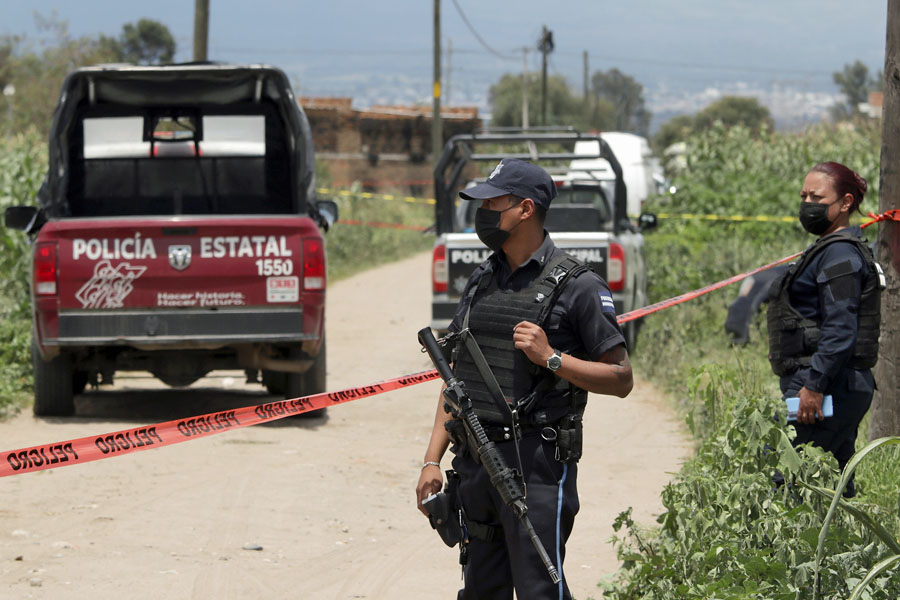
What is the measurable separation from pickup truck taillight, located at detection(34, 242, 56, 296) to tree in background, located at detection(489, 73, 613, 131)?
72.2 meters

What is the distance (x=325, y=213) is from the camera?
33.0ft

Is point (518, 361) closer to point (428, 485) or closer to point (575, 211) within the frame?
point (428, 485)

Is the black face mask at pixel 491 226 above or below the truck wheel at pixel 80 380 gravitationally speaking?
above

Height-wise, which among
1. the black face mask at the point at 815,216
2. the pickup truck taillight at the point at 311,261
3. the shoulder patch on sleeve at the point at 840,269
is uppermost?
the black face mask at the point at 815,216

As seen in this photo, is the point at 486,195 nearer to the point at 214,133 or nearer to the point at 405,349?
the point at 214,133

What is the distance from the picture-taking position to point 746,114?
352ft

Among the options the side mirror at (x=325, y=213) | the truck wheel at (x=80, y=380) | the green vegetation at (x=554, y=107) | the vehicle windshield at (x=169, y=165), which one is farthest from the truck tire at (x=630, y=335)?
the green vegetation at (x=554, y=107)

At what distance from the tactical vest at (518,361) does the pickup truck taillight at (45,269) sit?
5.33 m

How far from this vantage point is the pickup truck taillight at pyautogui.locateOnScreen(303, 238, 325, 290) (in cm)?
851

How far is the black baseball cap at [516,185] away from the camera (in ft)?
11.9

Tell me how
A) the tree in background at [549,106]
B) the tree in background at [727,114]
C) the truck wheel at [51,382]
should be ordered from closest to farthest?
the truck wheel at [51,382]
the tree in background at [549,106]
the tree in background at [727,114]

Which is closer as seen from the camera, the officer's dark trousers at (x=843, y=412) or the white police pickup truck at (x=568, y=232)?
the officer's dark trousers at (x=843, y=412)

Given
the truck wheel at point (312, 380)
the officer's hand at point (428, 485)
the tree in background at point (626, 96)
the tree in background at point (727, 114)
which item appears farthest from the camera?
the tree in background at point (626, 96)

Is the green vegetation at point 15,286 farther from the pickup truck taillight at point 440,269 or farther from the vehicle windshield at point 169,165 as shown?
the pickup truck taillight at point 440,269
